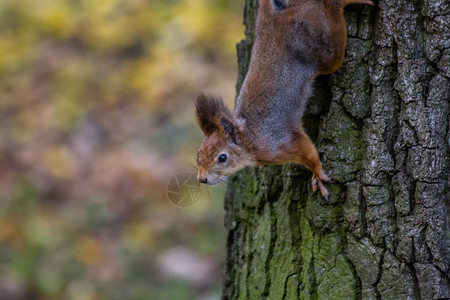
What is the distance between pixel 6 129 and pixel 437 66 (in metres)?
4.34

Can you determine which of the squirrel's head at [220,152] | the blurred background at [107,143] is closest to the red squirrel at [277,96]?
the squirrel's head at [220,152]

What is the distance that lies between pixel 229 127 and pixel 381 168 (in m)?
0.57

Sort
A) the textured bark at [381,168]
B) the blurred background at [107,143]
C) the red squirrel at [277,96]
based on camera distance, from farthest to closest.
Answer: the blurred background at [107,143]
the red squirrel at [277,96]
the textured bark at [381,168]

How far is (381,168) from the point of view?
1.83 meters

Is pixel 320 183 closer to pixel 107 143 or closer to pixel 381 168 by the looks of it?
pixel 381 168

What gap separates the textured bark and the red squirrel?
0.21 feet

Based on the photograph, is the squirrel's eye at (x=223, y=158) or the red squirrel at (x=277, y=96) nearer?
the red squirrel at (x=277, y=96)

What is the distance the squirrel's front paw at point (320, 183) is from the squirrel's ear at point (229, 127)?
0.33m

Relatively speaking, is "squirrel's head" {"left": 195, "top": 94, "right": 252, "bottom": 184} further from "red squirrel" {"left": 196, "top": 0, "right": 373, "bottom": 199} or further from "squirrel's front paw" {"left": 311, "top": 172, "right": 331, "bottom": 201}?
"squirrel's front paw" {"left": 311, "top": 172, "right": 331, "bottom": 201}

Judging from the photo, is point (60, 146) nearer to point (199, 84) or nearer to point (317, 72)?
point (199, 84)

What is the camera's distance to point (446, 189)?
1768mm

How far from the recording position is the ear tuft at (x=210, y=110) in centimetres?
200

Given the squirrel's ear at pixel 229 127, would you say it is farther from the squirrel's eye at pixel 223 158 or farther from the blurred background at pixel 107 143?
the blurred background at pixel 107 143

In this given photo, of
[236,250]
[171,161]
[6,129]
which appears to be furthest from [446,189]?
[6,129]
